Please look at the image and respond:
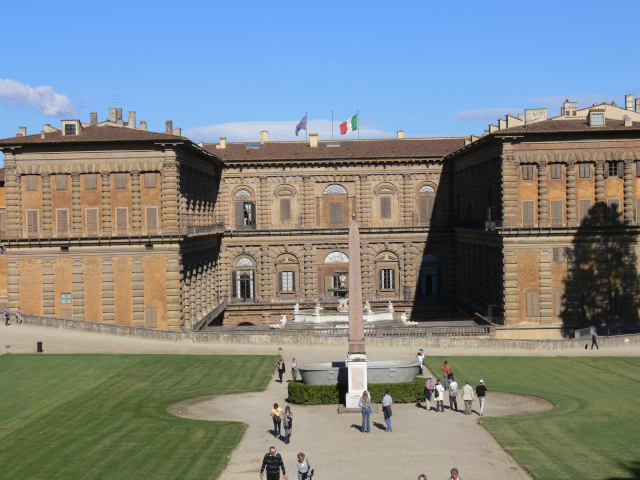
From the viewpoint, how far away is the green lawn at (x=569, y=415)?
26859 millimetres

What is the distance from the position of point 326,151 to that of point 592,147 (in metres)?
27.3

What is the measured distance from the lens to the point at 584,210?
5812 centimetres

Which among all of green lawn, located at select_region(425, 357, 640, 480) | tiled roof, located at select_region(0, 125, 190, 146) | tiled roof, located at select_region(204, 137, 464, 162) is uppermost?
tiled roof, located at select_region(204, 137, 464, 162)

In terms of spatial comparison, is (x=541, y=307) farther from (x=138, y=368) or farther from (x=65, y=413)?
(x=65, y=413)

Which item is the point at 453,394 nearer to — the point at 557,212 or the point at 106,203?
the point at 557,212

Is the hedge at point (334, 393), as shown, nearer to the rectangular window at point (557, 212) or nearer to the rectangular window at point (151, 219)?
the rectangular window at point (151, 219)

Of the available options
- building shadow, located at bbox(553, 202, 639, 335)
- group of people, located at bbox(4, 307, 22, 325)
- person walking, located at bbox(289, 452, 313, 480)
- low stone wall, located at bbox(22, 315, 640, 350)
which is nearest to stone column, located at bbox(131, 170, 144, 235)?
low stone wall, located at bbox(22, 315, 640, 350)

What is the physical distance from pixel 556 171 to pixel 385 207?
21773mm

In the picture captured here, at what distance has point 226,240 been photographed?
250 feet

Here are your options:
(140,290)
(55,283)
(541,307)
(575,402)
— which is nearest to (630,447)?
(575,402)

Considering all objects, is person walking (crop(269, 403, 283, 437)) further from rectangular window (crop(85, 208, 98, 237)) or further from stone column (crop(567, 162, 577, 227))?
stone column (crop(567, 162, 577, 227))

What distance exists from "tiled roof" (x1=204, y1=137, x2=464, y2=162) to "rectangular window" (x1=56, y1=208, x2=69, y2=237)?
2066cm

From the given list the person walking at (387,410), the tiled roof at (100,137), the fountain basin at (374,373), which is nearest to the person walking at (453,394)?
the fountain basin at (374,373)

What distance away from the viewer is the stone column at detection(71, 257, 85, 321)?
190ft
